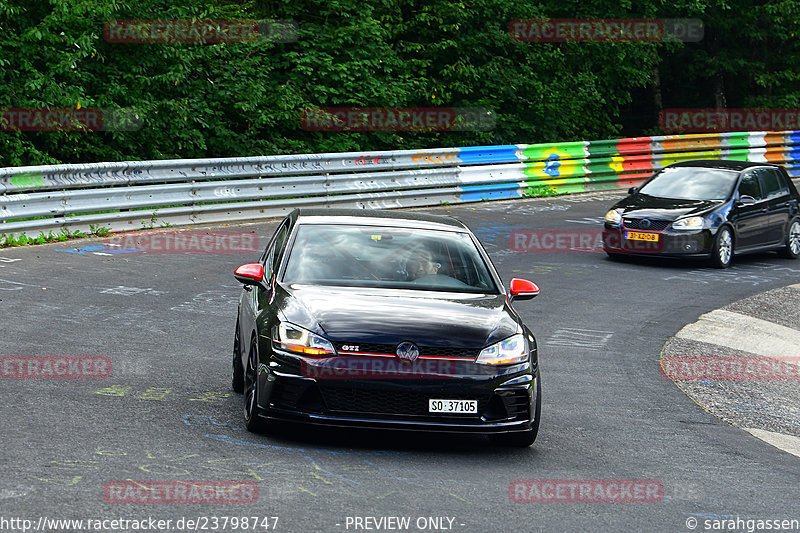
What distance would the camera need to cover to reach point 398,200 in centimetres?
2441

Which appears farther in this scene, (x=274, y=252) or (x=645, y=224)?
(x=645, y=224)

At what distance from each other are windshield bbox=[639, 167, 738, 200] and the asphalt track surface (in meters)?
5.38

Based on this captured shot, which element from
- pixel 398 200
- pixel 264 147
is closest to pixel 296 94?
pixel 264 147

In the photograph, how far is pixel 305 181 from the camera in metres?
22.5

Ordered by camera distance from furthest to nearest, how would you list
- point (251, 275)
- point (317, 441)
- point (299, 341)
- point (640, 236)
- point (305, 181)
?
point (305, 181) < point (640, 236) < point (251, 275) < point (317, 441) < point (299, 341)

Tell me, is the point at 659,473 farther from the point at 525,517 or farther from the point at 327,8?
the point at 327,8

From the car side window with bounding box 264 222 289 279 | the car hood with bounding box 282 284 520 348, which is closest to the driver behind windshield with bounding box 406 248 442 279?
the car hood with bounding box 282 284 520 348

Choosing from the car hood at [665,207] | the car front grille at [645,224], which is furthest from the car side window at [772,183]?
the car front grille at [645,224]

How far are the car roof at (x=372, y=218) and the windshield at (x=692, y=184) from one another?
10973mm

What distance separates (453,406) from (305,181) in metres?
15.5

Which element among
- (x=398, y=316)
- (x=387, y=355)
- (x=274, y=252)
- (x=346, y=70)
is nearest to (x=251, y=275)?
(x=274, y=252)

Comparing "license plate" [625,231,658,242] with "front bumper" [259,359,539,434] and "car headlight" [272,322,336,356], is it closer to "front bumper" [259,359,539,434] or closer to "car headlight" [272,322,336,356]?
"front bumper" [259,359,539,434]

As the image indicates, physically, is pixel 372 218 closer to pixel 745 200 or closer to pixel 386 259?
pixel 386 259

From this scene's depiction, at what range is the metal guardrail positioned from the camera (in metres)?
17.7
